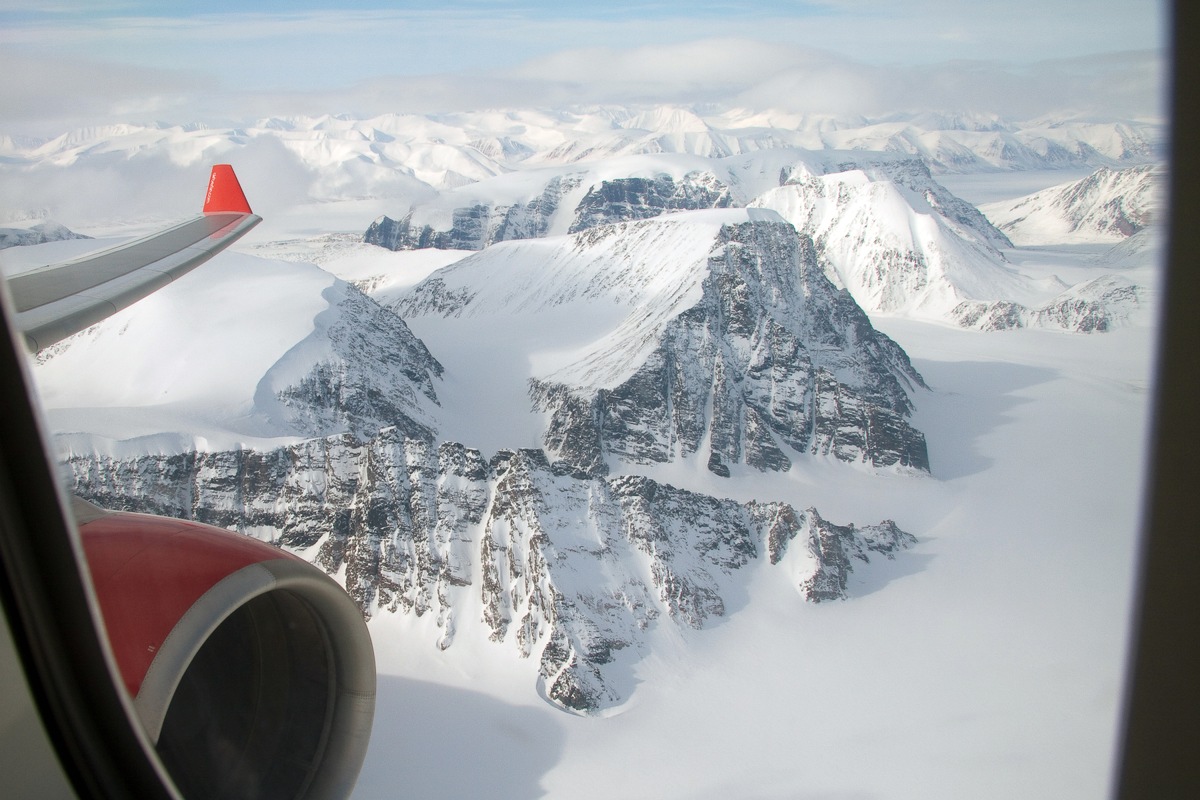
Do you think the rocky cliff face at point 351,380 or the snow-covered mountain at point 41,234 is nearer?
the rocky cliff face at point 351,380

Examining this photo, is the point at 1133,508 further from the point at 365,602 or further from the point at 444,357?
the point at 444,357

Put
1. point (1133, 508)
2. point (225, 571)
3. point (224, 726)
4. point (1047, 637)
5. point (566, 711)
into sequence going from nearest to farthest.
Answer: point (1133, 508) < point (225, 571) < point (224, 726) < point (566, 711) < point (1047, 637)

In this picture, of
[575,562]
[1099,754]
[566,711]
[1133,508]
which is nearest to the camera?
[1133,508]

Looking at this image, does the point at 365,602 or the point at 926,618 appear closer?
the point at 365,602

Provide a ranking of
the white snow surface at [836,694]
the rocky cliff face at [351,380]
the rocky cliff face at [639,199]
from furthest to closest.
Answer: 1. the rocky cliff face at [639,199]
2. the rocky cliff face at [351,380]
3. the white snow surface at [836,694]

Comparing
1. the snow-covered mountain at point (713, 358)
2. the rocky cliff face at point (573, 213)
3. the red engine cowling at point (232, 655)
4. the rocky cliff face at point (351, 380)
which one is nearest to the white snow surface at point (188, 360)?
the rocky cliff face at point (351, 380)

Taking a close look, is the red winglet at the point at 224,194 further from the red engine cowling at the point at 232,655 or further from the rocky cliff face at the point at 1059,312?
the rocky cliff face at the point at 1059,312

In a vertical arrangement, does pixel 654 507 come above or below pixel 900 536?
above

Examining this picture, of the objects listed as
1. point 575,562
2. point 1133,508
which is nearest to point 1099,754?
point 1133,508
